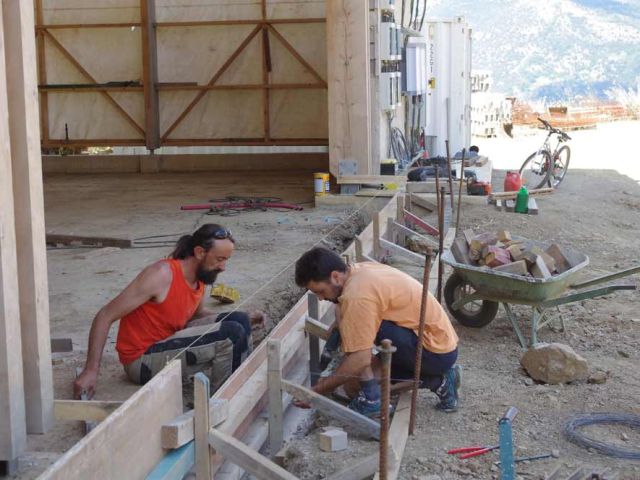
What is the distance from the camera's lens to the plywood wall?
16.7 m

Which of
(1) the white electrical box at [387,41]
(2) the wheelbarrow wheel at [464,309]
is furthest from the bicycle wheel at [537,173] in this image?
(2) the wheelbarrow wheel at [464,309]

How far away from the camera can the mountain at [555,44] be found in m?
64.6

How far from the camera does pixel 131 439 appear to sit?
3.75m

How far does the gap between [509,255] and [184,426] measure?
396cm

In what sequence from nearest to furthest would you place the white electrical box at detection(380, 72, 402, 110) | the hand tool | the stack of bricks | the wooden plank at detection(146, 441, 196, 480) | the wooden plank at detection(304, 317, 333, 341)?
1. the wooden plank at detection(146, 441, 196, 480)
2. the hand tool
3. the wooden plank at detection(304, 317, 333, 341)
4. the stack of bricks
5. the white electrical box at detection(380, 72, 402, 110)

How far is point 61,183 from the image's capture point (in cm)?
1583

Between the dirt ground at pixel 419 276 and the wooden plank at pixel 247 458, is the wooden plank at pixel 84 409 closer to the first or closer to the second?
the dirt ground at pixel 419 276

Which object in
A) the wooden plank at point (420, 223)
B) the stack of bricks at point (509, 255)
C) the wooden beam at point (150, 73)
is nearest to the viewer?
the stack of bricks at point (509, 255)

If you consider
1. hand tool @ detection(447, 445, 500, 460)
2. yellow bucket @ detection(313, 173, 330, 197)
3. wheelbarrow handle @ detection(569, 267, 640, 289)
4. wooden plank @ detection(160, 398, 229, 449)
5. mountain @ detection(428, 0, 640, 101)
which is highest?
mountain @ detection(428, 0, 640, 101)

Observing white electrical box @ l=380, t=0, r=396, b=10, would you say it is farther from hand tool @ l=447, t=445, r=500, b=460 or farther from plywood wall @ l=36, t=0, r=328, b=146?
hand tool @ l=447, t=445, r=500, b=460

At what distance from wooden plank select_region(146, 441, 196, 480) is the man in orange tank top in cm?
97

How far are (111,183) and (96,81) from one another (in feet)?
8.92

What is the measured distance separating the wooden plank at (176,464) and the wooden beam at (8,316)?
0.74m

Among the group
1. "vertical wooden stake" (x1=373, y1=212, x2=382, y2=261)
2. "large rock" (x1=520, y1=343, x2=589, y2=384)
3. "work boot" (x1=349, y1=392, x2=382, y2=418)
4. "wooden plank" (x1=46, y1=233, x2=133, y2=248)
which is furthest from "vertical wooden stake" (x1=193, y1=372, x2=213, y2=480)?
"wooden plank" (x1=46, y1=233, x2=133, y2=248)
